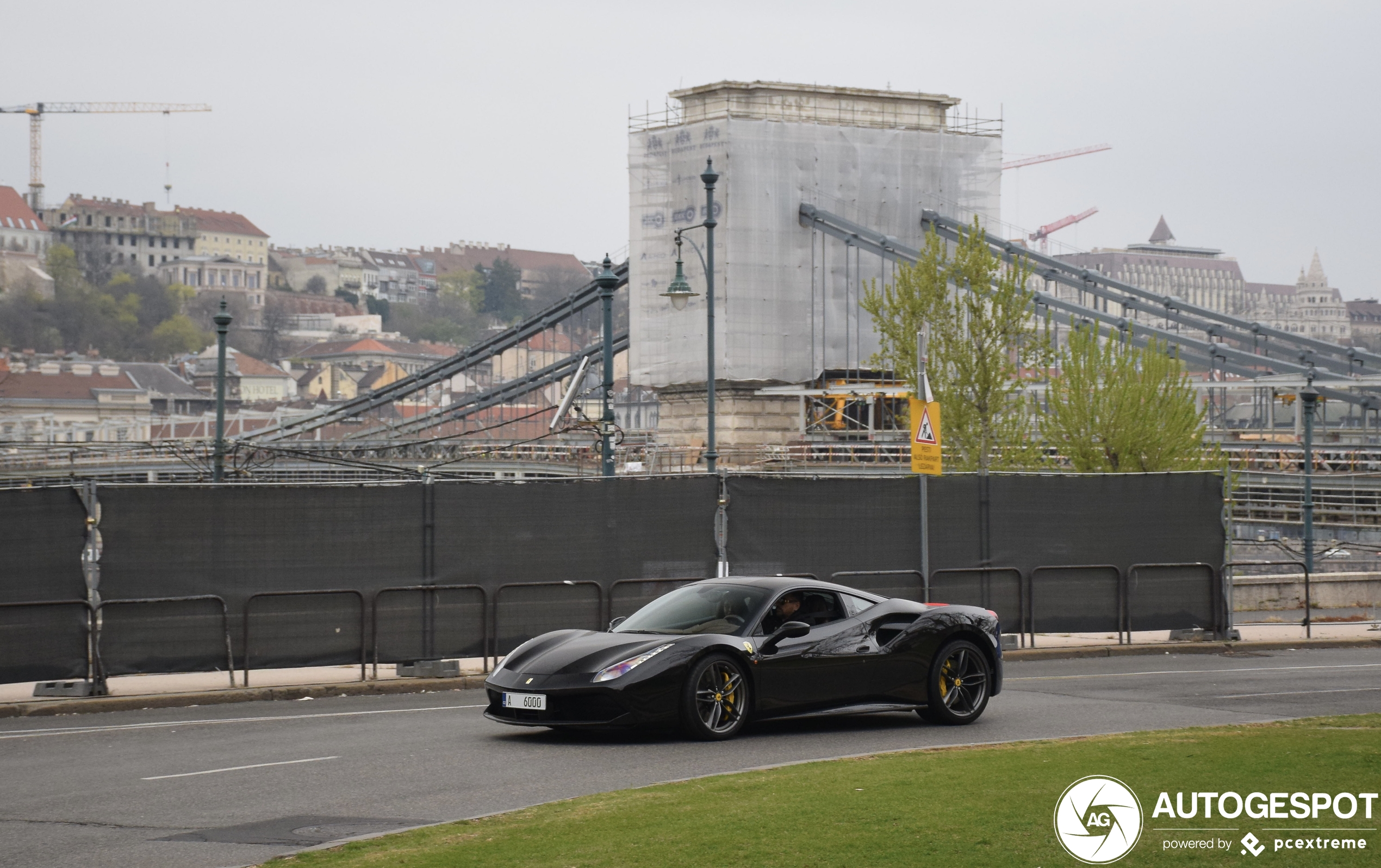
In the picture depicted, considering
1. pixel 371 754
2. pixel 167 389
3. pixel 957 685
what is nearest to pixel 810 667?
pixel 957 685

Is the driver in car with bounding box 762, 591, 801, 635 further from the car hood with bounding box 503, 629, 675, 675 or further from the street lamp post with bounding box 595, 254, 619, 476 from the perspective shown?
the street lamp post with bounding box 595, 254, 619, 476

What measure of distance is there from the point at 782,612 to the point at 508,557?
17.5 ft

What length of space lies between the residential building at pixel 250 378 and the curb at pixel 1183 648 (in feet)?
538

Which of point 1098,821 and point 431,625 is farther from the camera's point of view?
point 431,625

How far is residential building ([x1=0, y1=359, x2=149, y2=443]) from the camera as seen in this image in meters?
130

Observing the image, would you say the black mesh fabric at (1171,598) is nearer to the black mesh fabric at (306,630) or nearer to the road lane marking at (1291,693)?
the road lane marking at (1291,693)

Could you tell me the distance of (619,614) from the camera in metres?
17.6

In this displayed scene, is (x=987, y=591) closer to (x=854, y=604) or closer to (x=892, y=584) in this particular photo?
(x=892, y=584)

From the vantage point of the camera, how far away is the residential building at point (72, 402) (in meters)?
130

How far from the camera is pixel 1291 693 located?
1520 cm

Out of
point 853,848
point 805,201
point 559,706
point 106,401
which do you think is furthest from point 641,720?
point 106,401

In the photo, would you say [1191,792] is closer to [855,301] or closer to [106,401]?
[855,301]

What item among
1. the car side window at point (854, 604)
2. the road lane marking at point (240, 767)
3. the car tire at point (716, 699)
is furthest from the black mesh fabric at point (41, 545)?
the car side window at point (854, 604)

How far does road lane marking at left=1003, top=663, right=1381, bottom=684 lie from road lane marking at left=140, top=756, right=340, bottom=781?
778cm
